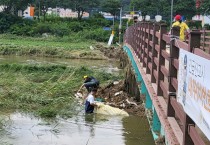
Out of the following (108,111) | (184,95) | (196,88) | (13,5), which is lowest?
(108,111)

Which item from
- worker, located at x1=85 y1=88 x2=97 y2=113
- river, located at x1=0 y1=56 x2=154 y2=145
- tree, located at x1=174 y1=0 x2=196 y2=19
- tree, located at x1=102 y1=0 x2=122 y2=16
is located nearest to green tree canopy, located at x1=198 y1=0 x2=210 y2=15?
tree, located at x1=174 y1=0 x2=196 y2=19

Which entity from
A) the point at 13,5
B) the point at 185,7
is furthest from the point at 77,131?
the point at 13,5

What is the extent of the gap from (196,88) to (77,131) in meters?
7.72

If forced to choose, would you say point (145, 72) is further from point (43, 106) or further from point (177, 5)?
point (177, 5)

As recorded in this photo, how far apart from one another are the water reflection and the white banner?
5.72 metres

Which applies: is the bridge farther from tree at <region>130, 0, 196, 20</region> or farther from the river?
tree at <region>130, 0, 196, 20</region>

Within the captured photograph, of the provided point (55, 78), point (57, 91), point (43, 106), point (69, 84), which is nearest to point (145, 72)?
point (43, 106)

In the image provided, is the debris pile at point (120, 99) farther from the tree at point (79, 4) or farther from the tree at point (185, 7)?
the tree at point (79, 4)

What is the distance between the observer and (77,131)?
37.3 ft

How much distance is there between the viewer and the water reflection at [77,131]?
33.7 ft

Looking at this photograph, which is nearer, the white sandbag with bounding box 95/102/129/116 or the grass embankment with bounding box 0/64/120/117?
the white sandbag with bounding box 95/102/129/116

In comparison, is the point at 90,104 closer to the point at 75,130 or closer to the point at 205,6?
the point at 75,130

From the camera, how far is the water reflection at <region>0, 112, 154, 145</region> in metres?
10.3

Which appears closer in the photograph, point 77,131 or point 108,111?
point 77,131
